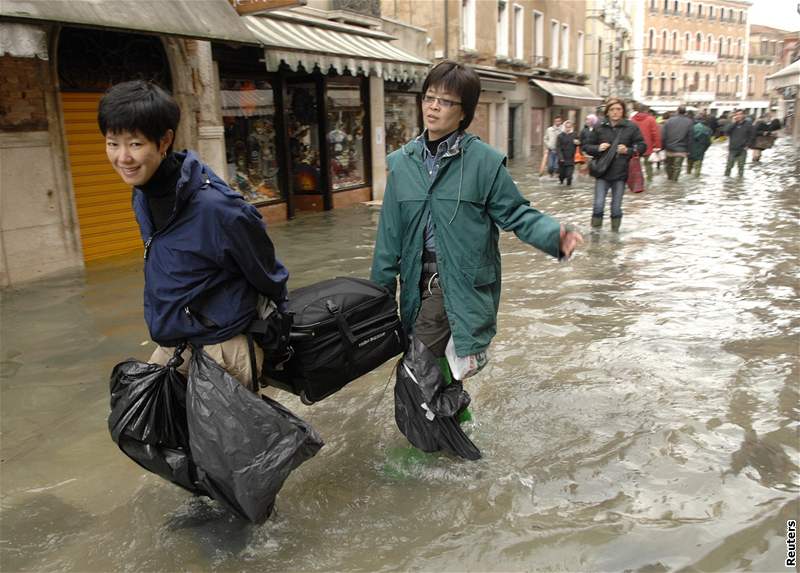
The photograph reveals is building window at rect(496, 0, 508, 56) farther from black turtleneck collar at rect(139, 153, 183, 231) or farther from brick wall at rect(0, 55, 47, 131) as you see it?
black turtleneck collar at rect(139, 153, 183, 231)

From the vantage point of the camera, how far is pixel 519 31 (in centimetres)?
2691

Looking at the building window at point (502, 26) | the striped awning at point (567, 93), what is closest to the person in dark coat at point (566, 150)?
the building window at point (502, 26)

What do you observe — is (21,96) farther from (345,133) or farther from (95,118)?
(345,133)

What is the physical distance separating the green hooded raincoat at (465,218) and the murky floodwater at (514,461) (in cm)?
78

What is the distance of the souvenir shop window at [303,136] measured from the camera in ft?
42.6

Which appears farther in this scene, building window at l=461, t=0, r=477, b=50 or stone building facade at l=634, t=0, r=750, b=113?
stone building facade at l=634, t=0, r=750, b=113

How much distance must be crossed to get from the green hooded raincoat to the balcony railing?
8375 cm

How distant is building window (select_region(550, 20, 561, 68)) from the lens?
99.8 feet

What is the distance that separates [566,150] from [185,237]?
14.6 metres

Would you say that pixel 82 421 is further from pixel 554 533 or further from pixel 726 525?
pixel 726 525

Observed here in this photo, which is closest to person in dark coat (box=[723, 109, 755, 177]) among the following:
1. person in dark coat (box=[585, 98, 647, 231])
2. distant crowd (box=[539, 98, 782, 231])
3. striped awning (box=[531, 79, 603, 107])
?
distant crowd (box=[539, 98, 782, 231])

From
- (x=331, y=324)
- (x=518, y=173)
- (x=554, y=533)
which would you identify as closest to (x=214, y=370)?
(x=331, y=324)

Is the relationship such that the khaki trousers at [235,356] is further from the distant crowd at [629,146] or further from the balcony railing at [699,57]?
the balcony railing at [699,57]

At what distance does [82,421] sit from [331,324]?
84.5 inches
